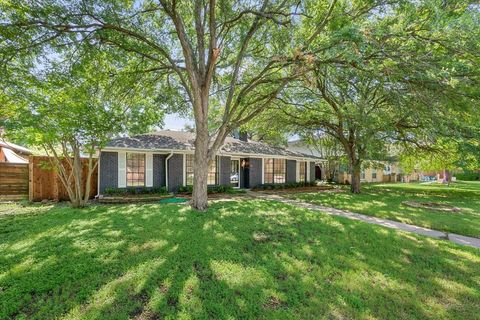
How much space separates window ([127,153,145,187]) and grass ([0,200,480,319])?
5.89 m

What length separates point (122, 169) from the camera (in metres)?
11.7

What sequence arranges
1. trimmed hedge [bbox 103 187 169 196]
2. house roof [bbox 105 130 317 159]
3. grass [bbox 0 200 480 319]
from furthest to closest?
house roof [bbox 105 130 317 159]
trimmed hedge [bbox 103 187 169 196]
grass [bbox 0 200 480 319]

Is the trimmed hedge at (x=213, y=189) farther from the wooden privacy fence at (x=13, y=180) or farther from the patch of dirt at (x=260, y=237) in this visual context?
the patch of dirt at (x=260, y=237)

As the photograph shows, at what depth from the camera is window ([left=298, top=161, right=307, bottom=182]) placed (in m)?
18.9

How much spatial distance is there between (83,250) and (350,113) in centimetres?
1178

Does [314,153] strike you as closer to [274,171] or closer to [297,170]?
[297,170]

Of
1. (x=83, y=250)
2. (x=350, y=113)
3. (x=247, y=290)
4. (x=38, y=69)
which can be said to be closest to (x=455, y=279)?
(x=247, y=290)

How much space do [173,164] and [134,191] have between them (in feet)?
7.98

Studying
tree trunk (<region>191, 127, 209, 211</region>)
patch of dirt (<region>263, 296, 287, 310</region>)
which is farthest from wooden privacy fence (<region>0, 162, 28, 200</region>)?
patch of dirt (<region>263, 296, 287, 310</region>)

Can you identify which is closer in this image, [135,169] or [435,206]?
[435,206]

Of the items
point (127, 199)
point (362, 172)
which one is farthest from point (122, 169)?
point (362, 172)

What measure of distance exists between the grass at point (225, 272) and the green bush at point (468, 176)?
3748 centimetres

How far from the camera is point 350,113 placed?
11.8 metres

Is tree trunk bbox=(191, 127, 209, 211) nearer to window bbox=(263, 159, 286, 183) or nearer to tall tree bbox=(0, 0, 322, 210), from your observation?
tall tree bbox=(0, 0, 322, 210)
